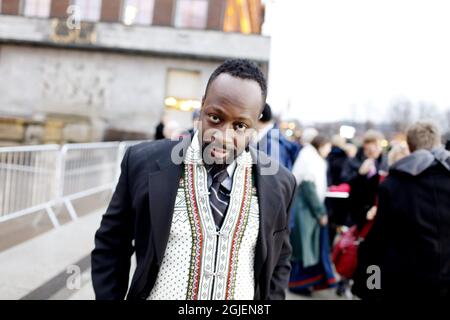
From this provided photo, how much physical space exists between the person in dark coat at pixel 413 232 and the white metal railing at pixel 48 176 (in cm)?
450

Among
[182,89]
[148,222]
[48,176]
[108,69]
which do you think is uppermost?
[108,69]

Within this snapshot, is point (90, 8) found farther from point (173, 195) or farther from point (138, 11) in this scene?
point (173, 195)

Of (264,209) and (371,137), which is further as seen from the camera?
(371,137)

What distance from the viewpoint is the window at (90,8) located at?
26.8 m

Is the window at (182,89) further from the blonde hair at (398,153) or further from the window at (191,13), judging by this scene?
the blonde hair at (398,153)

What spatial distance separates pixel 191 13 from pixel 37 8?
9477mm

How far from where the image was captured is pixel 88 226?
7211 mm

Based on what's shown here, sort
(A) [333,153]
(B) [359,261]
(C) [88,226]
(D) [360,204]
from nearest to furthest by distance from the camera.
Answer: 1. (B) [359,261]
2. (D) [360,204]
3. (C) [88,226]
4. (A) [333,153]

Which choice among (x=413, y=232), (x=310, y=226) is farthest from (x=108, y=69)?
(x=413, y=232)

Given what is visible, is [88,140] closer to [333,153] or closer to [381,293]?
[333,153]

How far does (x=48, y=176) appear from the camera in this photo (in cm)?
728
